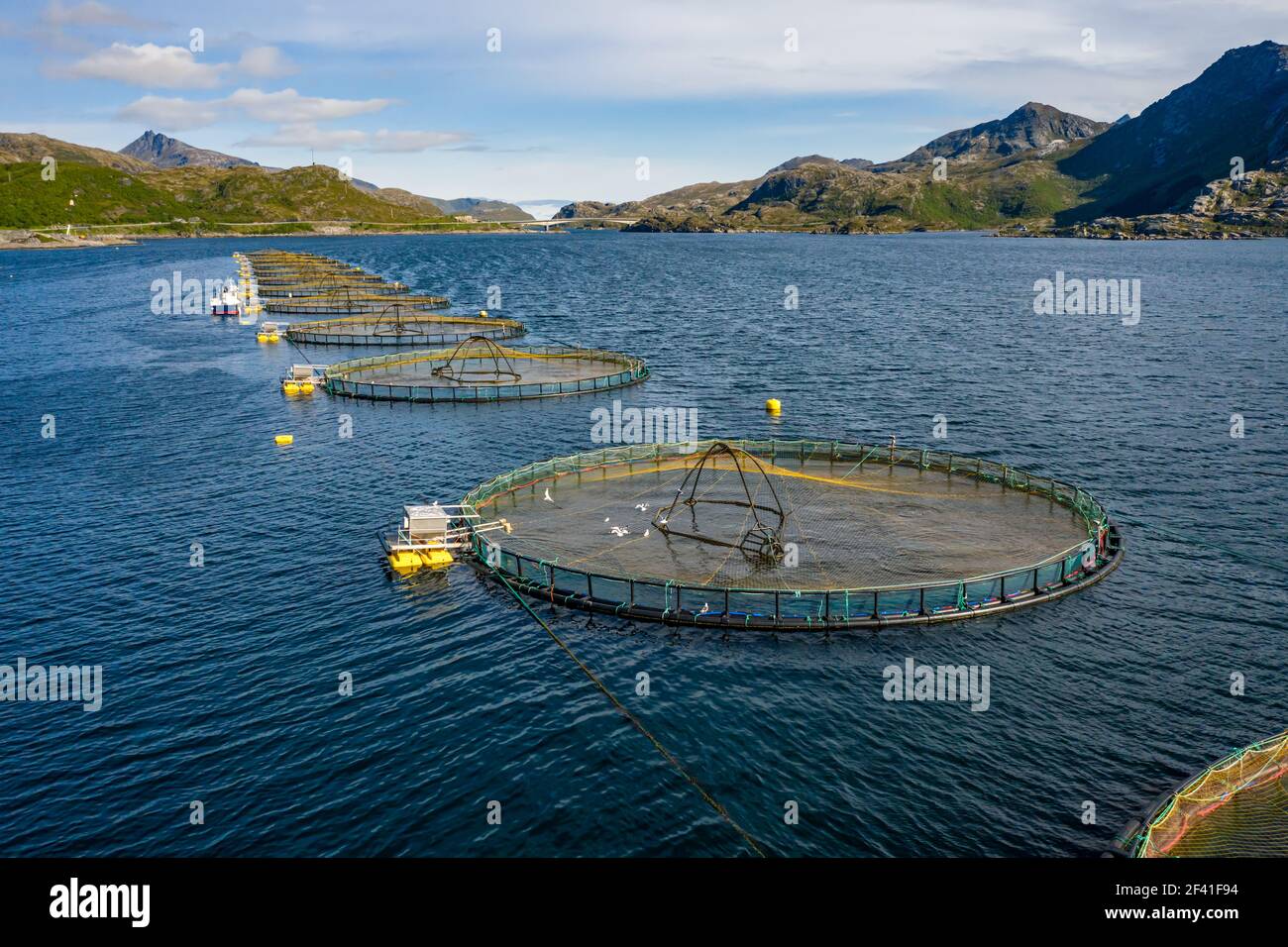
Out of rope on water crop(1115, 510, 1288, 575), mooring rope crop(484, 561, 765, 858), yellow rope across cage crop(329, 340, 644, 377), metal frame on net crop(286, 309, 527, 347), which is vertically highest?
metal frame on net crop(286, 309, 527, 347)

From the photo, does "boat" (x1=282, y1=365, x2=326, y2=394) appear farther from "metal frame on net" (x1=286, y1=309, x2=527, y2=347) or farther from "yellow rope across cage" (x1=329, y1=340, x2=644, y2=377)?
"metal frame on net" (x1=286, y1=309, x2=527, y2=347)

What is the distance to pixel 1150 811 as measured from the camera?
4209cm

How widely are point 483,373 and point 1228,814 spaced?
115m

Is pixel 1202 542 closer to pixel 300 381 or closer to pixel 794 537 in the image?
pixel 794 537

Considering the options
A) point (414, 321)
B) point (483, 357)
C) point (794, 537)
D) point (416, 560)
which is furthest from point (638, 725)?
point (414, 321)

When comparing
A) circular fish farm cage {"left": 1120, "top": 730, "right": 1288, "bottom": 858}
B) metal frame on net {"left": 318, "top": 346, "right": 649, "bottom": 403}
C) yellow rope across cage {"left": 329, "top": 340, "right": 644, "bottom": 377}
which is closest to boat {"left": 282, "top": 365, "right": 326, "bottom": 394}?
metal frame on net {"left": 318, "top": 346, "right": 649, "bottom": 403}

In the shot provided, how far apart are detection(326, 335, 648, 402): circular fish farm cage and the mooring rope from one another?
63.8 metres

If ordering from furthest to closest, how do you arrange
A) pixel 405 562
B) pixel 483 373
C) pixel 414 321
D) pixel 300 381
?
1. pixel 414 321
2. pixel 483 373
3. pixel 300 381
4. pixel 405 562

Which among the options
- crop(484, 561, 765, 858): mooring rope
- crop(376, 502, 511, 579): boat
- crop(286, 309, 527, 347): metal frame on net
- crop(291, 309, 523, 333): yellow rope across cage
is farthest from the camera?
crop(291, 309, 523, 333): yellow rope across cage

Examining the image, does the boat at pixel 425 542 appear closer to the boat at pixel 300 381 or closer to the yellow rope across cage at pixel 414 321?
the boat at pixel 300 381

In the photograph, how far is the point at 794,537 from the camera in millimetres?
70438

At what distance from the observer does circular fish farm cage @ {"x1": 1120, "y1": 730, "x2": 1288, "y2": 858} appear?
3691cm
